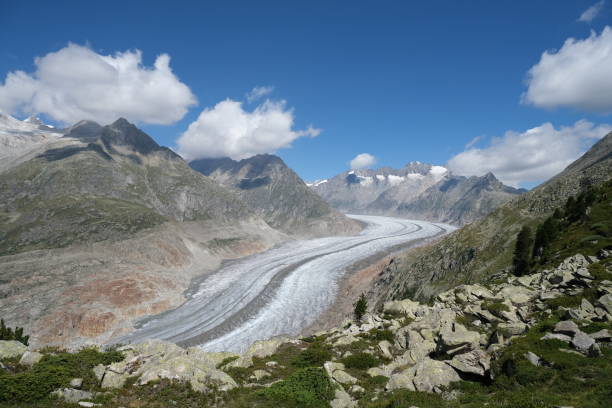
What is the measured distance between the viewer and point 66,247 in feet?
408

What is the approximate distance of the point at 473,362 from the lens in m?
17.6

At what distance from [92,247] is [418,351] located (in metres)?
135

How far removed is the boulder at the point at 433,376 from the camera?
16.7 m

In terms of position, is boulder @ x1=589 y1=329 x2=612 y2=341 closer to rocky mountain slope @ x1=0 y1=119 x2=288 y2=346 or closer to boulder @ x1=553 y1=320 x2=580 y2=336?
boulder @ x1=553 y1=320 x2=580 y2=336

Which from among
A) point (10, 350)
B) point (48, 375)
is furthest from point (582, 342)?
point (10, 350)

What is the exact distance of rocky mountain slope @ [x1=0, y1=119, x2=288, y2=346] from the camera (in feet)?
268

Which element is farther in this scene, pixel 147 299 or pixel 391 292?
pixel 147 299

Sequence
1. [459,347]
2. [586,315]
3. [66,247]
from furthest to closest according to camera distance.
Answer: [66,247], [459,347], [586,315]

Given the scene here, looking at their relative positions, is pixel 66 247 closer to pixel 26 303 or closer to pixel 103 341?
pixel 26 303

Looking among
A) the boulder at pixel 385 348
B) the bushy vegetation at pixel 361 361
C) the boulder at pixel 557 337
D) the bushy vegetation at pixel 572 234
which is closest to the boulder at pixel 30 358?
the bushy vegetation at pixel 361 361

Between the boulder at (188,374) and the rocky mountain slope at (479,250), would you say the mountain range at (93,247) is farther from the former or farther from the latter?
the boulder at (188,374)

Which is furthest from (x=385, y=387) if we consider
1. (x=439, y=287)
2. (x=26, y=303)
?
(x=26, y=303)

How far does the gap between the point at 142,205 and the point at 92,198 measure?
2279 centimetres

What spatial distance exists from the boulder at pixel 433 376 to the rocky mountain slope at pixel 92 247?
81.3 m
